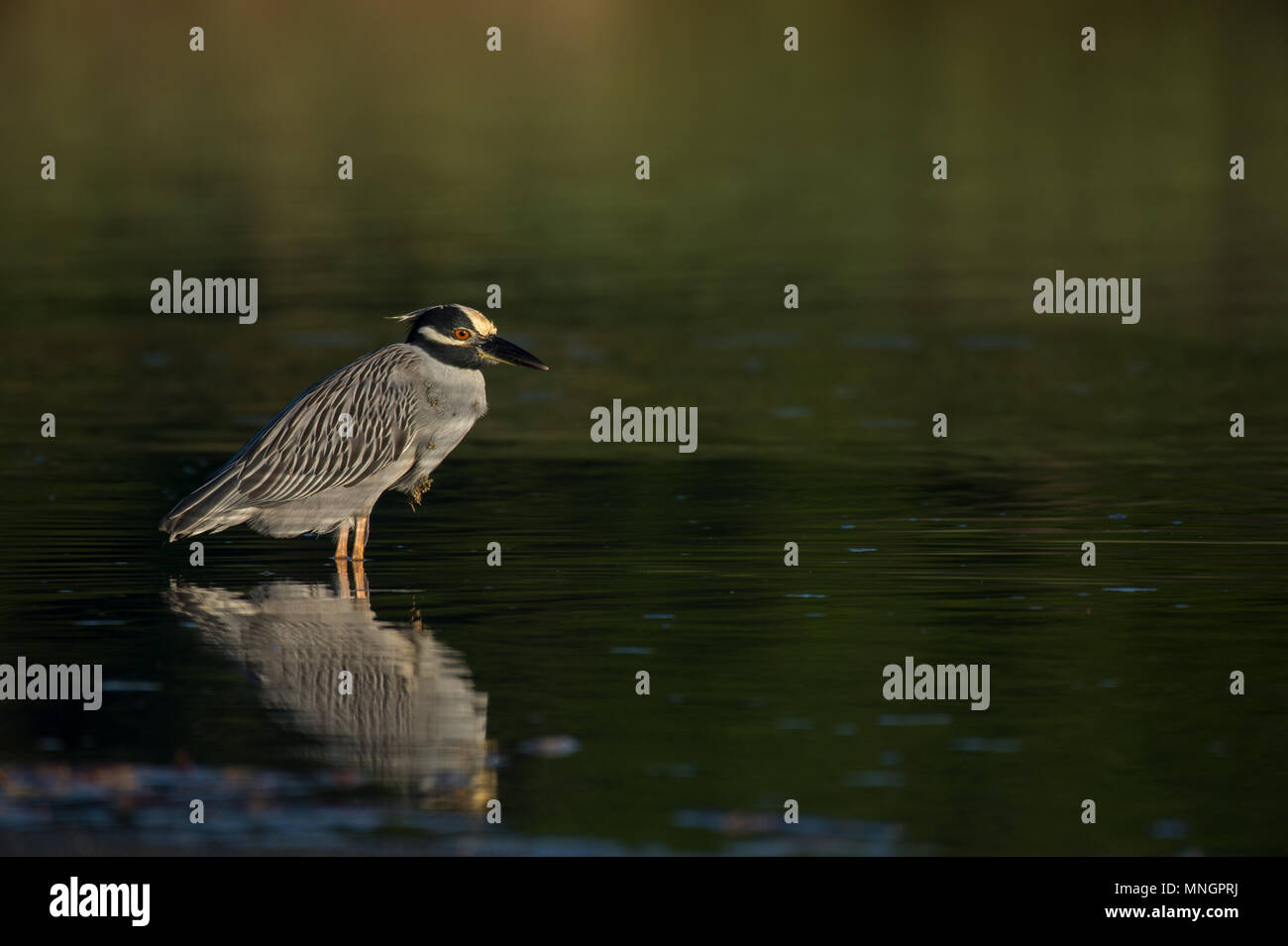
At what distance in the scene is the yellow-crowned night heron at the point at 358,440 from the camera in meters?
15.6

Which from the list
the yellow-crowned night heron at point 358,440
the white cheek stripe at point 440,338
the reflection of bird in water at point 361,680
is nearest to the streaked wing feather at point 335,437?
the yellow-crowned night heron at point 358,440

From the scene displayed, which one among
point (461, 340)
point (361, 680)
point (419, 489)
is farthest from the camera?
point (419, 489)

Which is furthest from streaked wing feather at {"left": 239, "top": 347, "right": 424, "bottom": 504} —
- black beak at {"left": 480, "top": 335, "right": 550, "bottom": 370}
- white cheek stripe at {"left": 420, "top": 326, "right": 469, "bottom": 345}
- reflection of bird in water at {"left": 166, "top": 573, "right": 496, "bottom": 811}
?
reflection of bird in water at {"left": 166, "top": 573, "right": 496, "bottom": 811}

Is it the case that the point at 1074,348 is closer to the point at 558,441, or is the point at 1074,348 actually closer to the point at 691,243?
the point at 558,441

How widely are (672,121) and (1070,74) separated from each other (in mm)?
11581

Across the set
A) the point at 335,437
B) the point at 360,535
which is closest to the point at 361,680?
the point at 360,535

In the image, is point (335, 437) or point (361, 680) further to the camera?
point (335, 437)

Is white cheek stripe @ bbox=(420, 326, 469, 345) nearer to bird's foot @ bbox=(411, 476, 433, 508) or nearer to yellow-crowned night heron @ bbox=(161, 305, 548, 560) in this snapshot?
yellow-crowned night heron @ bbox=(161, 305, 548, 560)

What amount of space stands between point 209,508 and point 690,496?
13.5 feet

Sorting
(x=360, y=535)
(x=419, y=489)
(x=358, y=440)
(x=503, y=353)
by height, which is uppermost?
(x=503, y=353)

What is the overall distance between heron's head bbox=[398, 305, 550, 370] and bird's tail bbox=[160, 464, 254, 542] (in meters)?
1.66

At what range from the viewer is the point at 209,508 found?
15.4 metres

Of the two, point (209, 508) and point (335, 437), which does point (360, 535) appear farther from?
point (209, 508)

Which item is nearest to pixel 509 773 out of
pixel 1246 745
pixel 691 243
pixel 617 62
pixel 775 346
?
pixel 1246 745
